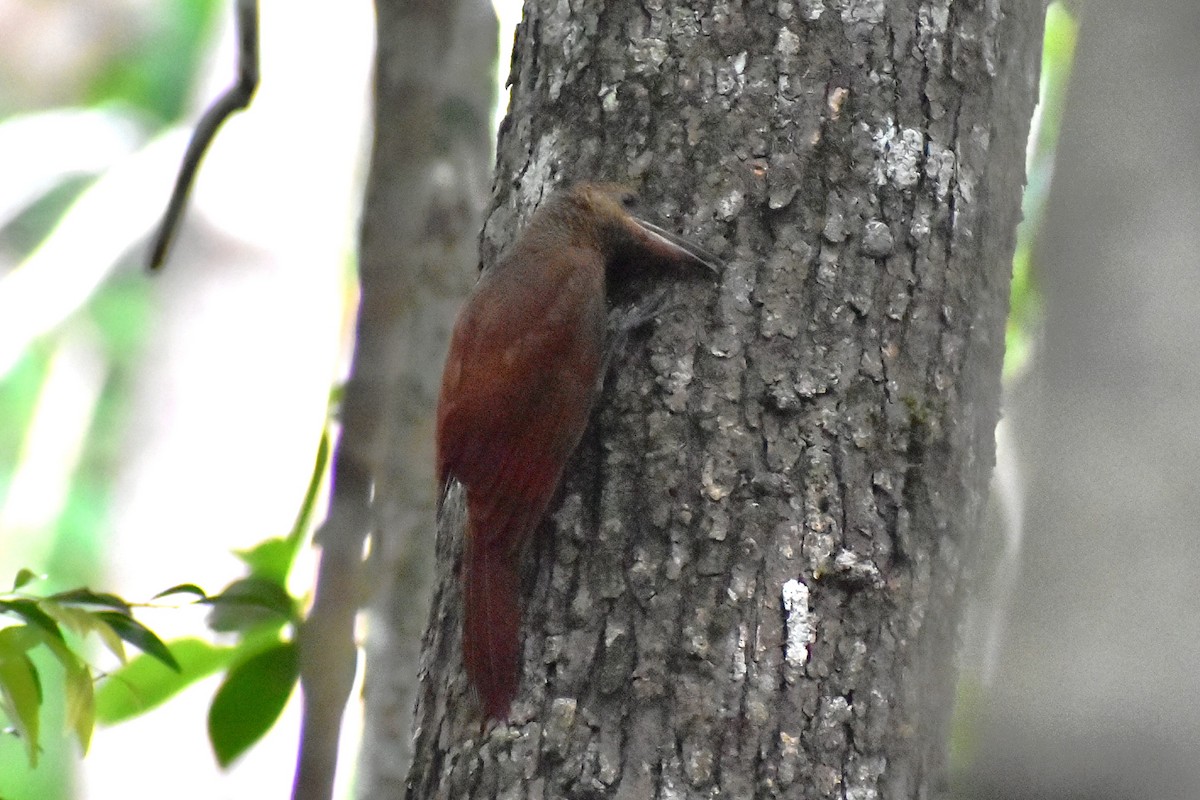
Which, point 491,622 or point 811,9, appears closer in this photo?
point 491,622

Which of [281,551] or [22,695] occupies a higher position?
[281,551]

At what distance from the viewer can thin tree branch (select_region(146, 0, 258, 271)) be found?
6.73ft

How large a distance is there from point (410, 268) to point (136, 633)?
128 cm

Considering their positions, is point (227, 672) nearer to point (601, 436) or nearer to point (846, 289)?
point (601, 436)

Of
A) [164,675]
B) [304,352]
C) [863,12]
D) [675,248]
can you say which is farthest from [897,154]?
[304,352]

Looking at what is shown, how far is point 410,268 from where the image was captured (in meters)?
2.82

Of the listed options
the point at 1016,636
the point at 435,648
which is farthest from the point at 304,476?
the point at 1016,636

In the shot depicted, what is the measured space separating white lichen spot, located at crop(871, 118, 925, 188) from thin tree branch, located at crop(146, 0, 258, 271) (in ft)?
3.20

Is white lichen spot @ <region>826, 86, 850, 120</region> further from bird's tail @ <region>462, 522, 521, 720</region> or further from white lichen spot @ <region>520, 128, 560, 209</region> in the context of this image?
bird's tail @ <region>462, 522, 521, 720</region>

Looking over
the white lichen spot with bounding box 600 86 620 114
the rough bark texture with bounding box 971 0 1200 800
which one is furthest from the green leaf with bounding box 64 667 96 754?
the rough bark texture with bounding box 971 0 1200 800

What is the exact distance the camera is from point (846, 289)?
167cm

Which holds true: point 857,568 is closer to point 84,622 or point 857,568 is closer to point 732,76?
point 732,76

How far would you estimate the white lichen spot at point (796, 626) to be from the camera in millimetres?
1546

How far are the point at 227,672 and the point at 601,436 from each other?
86cm
